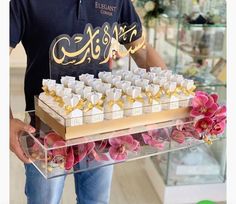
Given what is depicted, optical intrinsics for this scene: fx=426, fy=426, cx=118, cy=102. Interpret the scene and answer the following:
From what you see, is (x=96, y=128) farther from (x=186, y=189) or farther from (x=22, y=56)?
(x=22, y=56)

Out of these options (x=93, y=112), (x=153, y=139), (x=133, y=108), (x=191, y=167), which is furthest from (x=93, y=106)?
(x=191, y=167)

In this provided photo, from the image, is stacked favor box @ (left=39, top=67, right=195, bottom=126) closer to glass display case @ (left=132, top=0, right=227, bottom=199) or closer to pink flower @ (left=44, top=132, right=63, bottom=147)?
pink flower @ (left=44, top=132, right=63, bottom=147)

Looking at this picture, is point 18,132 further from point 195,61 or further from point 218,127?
point 195,61

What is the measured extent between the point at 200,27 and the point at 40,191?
1.47 meters

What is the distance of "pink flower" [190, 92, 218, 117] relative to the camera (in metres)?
1.31

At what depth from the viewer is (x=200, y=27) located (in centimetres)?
243

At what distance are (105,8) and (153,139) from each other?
17.5 inches

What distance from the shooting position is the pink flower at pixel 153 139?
49.0 inches

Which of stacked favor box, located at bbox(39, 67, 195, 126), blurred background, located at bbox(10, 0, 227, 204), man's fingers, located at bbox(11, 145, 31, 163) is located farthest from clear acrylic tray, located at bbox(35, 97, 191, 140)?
blurred background, located at bbox(10, 0, 227, 204)

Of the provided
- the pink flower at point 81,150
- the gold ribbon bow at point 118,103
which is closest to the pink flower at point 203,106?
the gold ribbon bow at point 118,103

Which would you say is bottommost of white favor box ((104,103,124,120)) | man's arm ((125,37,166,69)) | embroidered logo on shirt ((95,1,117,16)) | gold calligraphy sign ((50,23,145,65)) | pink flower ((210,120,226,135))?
pink flower ((210,120,226,135))

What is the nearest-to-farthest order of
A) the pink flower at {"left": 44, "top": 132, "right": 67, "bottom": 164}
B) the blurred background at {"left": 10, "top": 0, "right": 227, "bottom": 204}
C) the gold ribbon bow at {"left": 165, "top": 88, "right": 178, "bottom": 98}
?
1. the pink flower at {"left": 44, "top": 132, "right": 67, "bottom": 164}
2. the gold ribbon bow at {"left": 165, "top": 88, "right": 178, "bottom": 98}
3. the blurred background at {"left": 10, "top": 0, "right": 227, "bottom": 204}

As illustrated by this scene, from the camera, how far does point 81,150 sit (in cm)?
115
